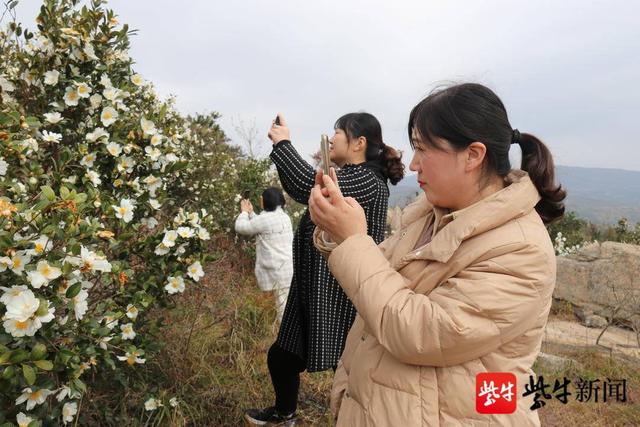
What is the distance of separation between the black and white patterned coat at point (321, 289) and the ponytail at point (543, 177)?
0.86m

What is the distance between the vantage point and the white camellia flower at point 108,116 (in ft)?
7.30

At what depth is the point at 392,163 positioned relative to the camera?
7.32 ft

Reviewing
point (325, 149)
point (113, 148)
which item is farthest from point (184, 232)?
point (325, 149)

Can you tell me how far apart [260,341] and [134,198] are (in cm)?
173

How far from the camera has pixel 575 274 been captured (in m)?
6.09

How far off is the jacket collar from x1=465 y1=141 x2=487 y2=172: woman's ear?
0.08m

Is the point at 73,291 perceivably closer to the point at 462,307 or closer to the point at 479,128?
the point at 462,307

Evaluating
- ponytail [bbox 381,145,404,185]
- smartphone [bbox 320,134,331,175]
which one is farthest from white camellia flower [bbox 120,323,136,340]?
ponytail [bbox 381,145,404,185]

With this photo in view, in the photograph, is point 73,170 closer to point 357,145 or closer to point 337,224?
point 357,145

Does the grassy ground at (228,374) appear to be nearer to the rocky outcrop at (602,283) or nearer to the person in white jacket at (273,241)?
the person in white jacket at (273,241)

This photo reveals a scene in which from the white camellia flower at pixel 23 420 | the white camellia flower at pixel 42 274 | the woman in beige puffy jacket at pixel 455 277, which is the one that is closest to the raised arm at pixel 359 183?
the woman in beige puffy jacket at pixel 455 277

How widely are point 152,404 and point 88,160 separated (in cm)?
118

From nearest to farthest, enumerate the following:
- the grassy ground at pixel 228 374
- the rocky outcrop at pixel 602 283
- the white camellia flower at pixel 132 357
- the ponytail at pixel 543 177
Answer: the ponytail at pixel 543 177 < the white camellia flower at pixel 132 357 < the grassy ground at pixel 228 374 < the rocky outcrop at pixel 602 283

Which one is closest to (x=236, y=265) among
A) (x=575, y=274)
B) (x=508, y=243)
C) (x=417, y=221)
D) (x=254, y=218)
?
(x=254, y=218)
